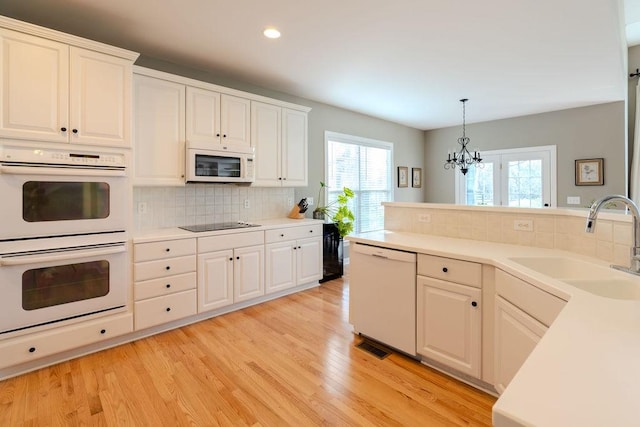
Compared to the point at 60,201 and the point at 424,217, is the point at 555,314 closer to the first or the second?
the point at 424,217

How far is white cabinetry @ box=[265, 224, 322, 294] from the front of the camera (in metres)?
3.59

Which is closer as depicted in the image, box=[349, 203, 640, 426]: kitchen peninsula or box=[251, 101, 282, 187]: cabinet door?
box=[349, 203, 640, 426]: kitchen peninsula

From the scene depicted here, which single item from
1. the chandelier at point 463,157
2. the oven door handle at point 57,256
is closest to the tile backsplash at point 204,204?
the oven door handle at point 57,256

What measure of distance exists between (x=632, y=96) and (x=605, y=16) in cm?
338

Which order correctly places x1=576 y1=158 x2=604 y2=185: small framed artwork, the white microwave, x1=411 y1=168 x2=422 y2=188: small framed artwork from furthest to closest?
x1=411 y1=168 x2=422 y2=188: small framed artwork
x1=576 y1=158 x2=604 y2=185: small framed artwork
the white microwave

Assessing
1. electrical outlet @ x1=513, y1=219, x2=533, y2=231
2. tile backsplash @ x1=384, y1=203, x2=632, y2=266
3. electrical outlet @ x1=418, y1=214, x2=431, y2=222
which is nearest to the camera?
tile backsplash @ x1=384, y1=203, x2=632, y2=266

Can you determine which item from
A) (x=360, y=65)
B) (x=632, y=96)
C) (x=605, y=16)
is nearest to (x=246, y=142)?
(x=360, y=65)

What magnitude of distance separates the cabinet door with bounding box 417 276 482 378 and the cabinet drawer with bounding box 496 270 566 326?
196 millimetres

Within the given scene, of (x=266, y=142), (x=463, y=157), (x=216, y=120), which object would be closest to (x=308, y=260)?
(x=266, y=142)

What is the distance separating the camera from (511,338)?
5.58 feet

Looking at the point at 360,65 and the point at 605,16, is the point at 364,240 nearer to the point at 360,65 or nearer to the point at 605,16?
the point at 360,65

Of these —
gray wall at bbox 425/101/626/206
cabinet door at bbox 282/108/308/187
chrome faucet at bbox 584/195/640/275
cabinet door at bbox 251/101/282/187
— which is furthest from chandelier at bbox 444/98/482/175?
chrome faucet at bbox 584/195/640/275

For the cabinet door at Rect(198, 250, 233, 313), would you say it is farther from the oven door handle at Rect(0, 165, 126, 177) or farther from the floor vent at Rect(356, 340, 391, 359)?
the floor vent at Rect(356, 340, 391, 359)

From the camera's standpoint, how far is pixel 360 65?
3.41 metres
